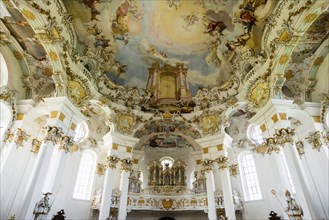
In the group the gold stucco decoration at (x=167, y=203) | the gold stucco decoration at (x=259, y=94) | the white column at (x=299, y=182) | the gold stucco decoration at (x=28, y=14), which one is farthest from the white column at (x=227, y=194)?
the gold stucco decoration at (x=28, y=14)

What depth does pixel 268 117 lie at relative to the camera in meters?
11.8

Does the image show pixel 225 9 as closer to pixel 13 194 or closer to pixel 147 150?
pixel 147 150

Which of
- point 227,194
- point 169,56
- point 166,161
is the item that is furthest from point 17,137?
point 227,194

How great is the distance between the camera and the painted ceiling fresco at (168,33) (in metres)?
13.5

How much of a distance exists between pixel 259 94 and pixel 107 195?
10.1 metres

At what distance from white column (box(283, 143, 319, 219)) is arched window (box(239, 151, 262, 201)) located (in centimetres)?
511

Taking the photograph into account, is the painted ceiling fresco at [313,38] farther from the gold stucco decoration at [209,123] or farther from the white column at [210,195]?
the white column at [210,195]

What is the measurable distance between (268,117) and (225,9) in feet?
22.4

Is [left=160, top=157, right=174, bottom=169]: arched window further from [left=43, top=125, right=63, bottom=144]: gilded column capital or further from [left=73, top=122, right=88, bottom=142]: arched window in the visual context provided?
[left=43, top=125, right=63, bottom=144]: gilded column capital

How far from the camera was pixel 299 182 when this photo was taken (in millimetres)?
9531

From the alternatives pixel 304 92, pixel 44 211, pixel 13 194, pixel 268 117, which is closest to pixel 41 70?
pixel 13 194

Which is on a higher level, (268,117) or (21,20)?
(21,20)

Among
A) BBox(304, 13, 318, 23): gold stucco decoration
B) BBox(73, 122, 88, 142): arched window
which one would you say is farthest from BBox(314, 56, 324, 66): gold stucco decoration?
BBox(73, 122, 88, 142): arched window

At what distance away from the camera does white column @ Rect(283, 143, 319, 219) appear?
8.97m
